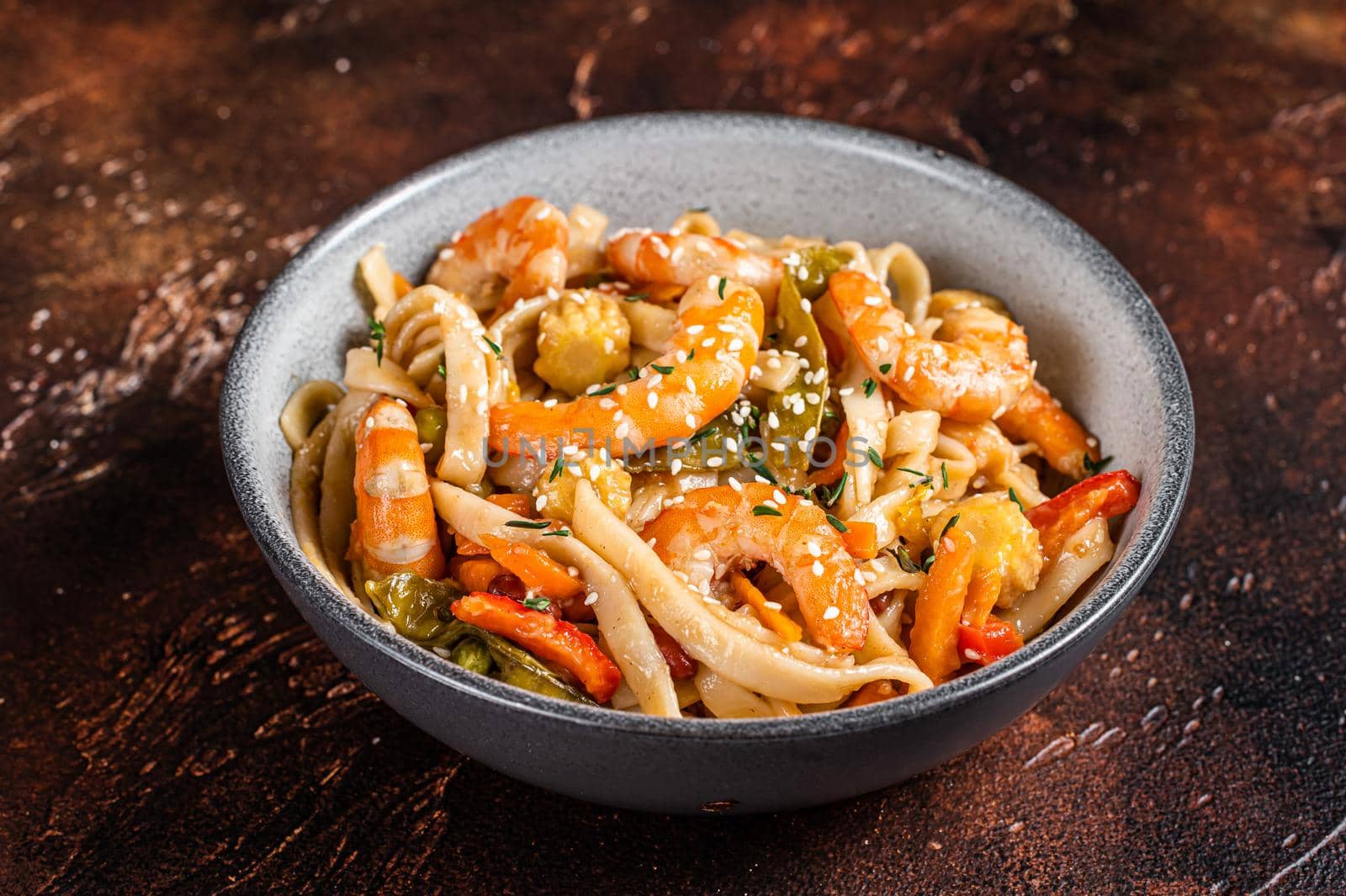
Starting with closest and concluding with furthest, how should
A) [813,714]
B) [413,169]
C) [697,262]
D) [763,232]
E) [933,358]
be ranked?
[813,714]
[933,358]
[697,262]
[763,232]
[413,169]

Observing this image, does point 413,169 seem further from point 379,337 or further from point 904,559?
point 904,559

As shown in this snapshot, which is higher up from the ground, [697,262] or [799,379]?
[697,262]

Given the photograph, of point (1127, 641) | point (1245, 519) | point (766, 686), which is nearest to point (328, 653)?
point (766, 686)


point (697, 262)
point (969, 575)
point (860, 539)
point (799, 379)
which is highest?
point (697, 262)

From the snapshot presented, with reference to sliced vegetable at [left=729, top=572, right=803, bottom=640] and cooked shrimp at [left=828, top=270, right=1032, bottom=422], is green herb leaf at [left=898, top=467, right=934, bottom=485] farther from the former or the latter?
sliced vegetable at [left=729, top=572, right=803, bottom=640]

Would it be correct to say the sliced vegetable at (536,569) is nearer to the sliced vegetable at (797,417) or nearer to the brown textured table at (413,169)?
the brown textured table at (413,169)

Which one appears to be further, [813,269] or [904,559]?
[813,269]

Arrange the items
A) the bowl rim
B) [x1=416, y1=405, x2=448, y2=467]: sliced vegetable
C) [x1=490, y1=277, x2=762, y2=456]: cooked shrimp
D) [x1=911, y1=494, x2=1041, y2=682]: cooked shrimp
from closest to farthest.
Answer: the bowl rim
[x1=911, y1=494, x2=1041, y2=682]: cooked shrimp
[x1=490, y1=277, x2=762, y2=456]: cooked shrimp
[x1=416, y1=405, x2=448, y2=467]: sliced vegetable

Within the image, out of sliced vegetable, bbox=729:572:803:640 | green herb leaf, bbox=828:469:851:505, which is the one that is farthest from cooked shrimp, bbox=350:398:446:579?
green herb leaf, bbox=828:469:851:505

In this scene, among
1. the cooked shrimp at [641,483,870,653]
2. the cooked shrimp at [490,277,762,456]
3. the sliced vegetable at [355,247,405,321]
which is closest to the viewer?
the cooked shrimp at [641,483,870,653]

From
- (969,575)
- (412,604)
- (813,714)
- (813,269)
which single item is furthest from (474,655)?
(813,269)
